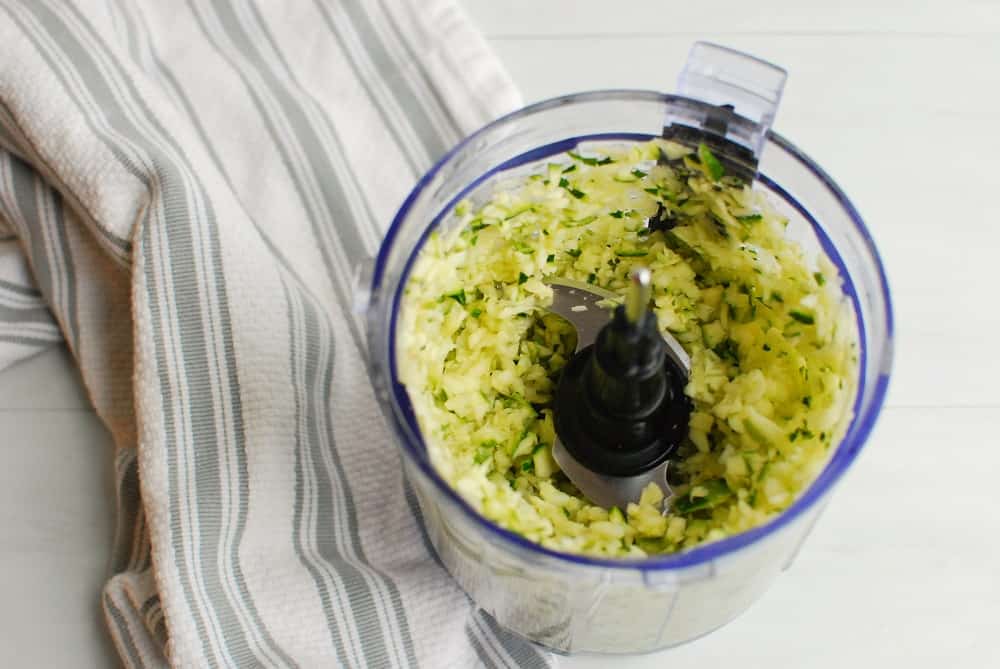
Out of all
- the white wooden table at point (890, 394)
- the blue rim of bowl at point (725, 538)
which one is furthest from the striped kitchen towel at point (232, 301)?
the blue rim of bowl at point (725, 538)

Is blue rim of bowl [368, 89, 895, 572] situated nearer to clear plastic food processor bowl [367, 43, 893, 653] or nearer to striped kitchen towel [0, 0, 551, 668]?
clear plastic food processor bowl [367, 43, 893, 653]

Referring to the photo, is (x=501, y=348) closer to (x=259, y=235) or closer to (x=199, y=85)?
(x=259, y=235)

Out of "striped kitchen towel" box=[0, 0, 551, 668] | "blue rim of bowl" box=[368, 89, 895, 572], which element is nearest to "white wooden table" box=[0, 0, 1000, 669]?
"striped kitchen towel" box=[0, 0, 551, 668]

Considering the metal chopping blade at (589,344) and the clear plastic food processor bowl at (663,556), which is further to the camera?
the metal chopping blade at (589,344)

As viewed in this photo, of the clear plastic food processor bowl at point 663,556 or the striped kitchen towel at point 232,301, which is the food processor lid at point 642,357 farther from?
the striped kitchen towel at point 232,301

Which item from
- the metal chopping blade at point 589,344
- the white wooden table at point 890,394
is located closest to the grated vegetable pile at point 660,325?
the metal chopping blade at point 589,344

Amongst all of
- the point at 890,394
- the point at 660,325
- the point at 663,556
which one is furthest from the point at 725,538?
the point at 890,394

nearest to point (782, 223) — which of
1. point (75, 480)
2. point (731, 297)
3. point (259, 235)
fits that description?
point (731, 297)
